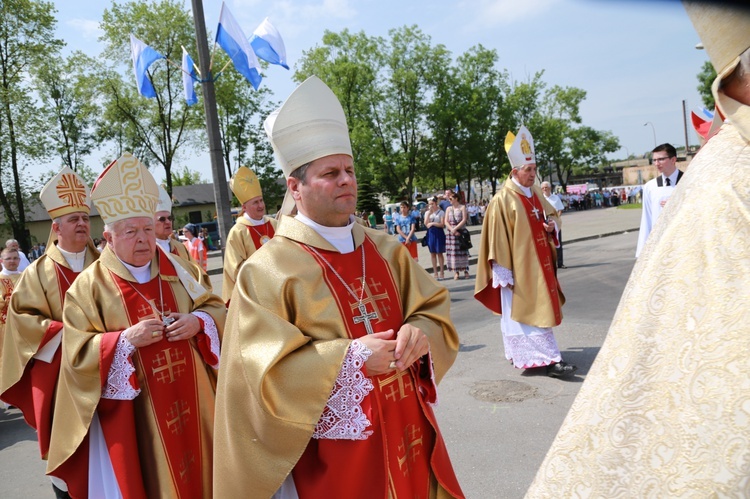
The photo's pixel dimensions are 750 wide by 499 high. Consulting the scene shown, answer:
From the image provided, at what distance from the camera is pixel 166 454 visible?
3504mm

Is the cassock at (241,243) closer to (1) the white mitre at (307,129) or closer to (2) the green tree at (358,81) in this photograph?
(1) the white mitre at (307,129)

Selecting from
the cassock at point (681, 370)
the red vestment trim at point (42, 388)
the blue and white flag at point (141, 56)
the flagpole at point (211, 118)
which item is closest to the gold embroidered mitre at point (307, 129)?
the cassock at point (681, 370)

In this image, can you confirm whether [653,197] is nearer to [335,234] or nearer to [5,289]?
[335,234]

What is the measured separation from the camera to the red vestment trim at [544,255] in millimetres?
6699

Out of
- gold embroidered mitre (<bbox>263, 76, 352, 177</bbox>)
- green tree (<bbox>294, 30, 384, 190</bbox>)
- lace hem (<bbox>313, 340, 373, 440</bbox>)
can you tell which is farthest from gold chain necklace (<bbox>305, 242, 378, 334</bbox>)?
green tree (<bbox>294, 30, 384, 190</bbox>)

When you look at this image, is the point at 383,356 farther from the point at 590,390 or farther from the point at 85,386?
the point at 85,386

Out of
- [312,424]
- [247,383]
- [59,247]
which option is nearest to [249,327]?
[247,383]

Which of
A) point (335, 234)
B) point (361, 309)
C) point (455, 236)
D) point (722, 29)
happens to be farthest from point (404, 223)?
point (722, 29)

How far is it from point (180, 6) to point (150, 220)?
34220mm

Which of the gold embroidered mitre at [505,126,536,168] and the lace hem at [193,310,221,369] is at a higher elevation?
the gold embroidered mitre at [505,126,536,168]

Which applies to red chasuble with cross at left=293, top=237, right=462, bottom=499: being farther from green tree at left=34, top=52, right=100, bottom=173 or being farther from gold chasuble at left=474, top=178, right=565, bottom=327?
green tree at left=34, top=52, right=100, bottom=173

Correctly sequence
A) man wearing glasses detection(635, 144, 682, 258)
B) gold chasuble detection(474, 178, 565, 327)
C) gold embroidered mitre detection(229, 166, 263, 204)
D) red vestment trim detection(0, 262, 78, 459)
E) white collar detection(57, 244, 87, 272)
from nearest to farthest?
1. red vestment trim detection(0, 262, 78, 459)
2. white collar detection(57, 244, 87, 272)
3. gold chasuble detection(474, 178, 565, 327)
4. man wearing glasses detection(635, 144, 682, 258)
5. gold embroidered mitre detection(229, 166, 263, 204)

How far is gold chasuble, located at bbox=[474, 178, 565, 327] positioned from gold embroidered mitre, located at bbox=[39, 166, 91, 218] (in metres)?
4.04

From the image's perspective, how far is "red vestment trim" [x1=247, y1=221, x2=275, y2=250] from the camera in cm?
741
